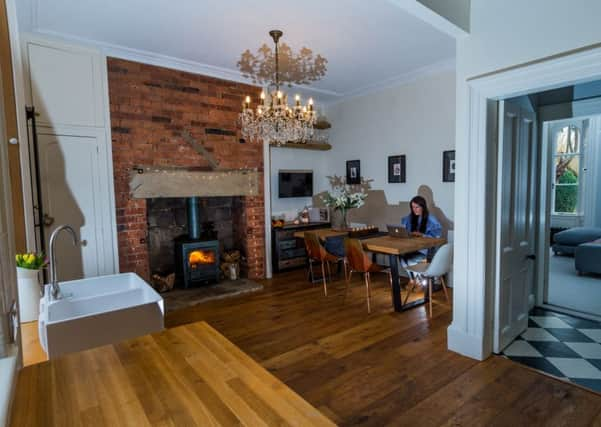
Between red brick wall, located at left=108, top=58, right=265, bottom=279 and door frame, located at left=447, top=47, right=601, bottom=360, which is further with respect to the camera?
red brick wall, located at left=108, top=58, right=265, bottom=279

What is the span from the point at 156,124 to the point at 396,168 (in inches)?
129

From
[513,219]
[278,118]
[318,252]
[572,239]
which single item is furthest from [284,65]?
[572,239]

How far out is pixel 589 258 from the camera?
4793 mm

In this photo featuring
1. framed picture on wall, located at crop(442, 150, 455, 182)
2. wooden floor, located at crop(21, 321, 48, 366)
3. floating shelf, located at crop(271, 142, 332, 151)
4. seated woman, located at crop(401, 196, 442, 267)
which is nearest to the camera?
wooden floor, located at crop(21, 321, 48, 366)

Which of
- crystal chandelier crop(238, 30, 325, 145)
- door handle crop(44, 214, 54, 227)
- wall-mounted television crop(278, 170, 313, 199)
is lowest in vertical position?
door handle crop(44, 214, 54, 227)

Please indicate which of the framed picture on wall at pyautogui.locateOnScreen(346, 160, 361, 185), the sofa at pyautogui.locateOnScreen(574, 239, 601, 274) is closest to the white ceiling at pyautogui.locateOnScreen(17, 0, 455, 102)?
the framed picture on wall at pyautogui.locateOnScreen(346, 160, 361, 185)

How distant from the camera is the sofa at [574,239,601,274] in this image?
15.5 ft

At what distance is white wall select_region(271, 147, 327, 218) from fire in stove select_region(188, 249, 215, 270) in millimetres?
1431

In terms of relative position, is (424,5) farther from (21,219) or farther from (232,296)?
(232,296)

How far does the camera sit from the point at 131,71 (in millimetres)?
3852

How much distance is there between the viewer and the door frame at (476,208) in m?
2.37

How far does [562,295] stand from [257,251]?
3.90m

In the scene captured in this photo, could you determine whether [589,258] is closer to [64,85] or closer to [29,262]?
[29,262]

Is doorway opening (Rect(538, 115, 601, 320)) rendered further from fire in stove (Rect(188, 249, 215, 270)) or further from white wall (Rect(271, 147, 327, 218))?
fire in stove (Rect(188, 249, 215, 270))
